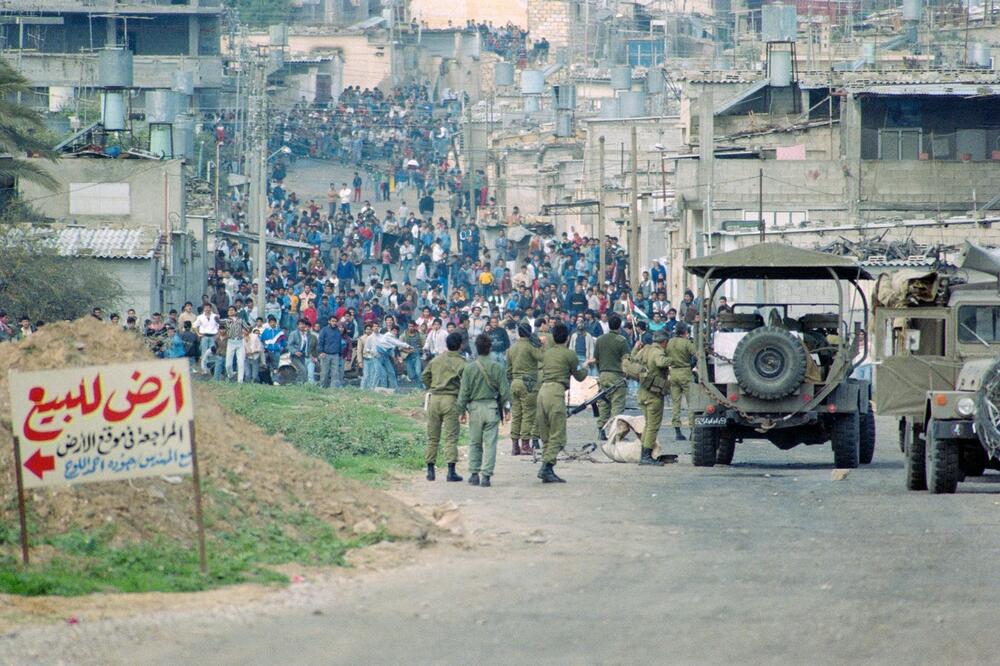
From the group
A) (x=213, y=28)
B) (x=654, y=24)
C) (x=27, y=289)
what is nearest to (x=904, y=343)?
(x=27, y=289)

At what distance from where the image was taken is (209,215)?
50344 millimetres

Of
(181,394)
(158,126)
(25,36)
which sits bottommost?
(181,394)

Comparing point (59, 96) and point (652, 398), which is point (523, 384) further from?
point (59, 96)

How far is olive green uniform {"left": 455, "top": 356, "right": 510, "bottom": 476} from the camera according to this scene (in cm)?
1664

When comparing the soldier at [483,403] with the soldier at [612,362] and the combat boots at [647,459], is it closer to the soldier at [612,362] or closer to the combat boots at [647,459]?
the combat boots at [647,459]

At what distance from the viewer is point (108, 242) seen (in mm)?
40844

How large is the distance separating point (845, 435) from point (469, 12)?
90.4 meters

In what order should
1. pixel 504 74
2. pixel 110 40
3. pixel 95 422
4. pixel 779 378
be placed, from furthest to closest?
pixel 504 74 < pixel 110 40 < pixel 779 378 < pixel 95 422

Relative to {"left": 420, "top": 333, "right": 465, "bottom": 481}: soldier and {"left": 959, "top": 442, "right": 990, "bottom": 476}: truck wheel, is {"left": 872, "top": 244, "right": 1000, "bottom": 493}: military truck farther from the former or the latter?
{"left": 420, "top": 333, "right": 465, "bottom": 481}: soldier

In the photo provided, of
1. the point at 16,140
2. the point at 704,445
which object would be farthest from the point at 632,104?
the point at 704,445

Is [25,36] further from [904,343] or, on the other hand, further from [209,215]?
[904,343]

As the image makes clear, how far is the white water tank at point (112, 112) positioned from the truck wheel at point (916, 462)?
33.8 metres

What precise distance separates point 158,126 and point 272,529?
126ft

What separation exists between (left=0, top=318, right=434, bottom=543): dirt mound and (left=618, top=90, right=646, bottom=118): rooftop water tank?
154 ft
